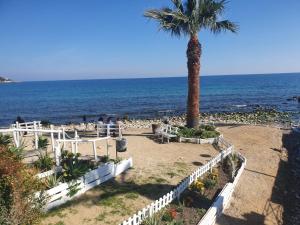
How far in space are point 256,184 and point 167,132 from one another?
27.7 feet

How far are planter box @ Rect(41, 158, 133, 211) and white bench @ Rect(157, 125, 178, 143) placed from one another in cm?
669

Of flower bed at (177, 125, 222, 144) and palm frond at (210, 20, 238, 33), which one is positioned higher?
palm frond at (210, 20, 238, 33)

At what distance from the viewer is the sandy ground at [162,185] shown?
11.8 metres

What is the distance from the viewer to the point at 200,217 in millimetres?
12180

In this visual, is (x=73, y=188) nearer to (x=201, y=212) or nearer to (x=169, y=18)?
(x=201, y=212)

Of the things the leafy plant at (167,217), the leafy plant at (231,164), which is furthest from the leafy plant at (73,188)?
the leafy plant at (231,164)

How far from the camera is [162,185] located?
575 inches

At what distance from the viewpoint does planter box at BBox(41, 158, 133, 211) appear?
11.8m

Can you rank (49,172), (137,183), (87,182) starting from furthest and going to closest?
(137,183) < (87,182) < (49,172)

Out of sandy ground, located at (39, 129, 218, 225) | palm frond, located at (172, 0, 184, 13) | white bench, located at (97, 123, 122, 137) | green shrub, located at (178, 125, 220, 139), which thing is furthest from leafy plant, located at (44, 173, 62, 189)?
palm frond, located at (172, 0, 184, 13)

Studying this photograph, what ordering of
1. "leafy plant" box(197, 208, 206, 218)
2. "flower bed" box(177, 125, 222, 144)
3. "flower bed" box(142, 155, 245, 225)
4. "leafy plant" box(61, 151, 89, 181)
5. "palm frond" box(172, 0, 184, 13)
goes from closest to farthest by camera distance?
"flower bed" box(142, 155, 245, 225)
"leafy plant" box(197, 208, 206, 218)
"leafy plant" box(61, 151, 89, 181)
"flower bed" box(177, 125, 222, 144)
"palm frond" box(172, 0, 184, 13)

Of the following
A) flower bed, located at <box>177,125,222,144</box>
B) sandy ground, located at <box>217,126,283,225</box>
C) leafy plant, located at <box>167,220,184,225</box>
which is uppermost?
flower bed, located at <box>177,125,222,144</box>

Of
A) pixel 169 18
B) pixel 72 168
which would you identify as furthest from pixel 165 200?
pixel 169 18

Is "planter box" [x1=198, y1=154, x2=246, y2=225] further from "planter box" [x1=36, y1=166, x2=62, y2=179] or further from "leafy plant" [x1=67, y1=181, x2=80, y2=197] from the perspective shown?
"planter box" [x1=36, y1=166, x2=62, y2=179]
